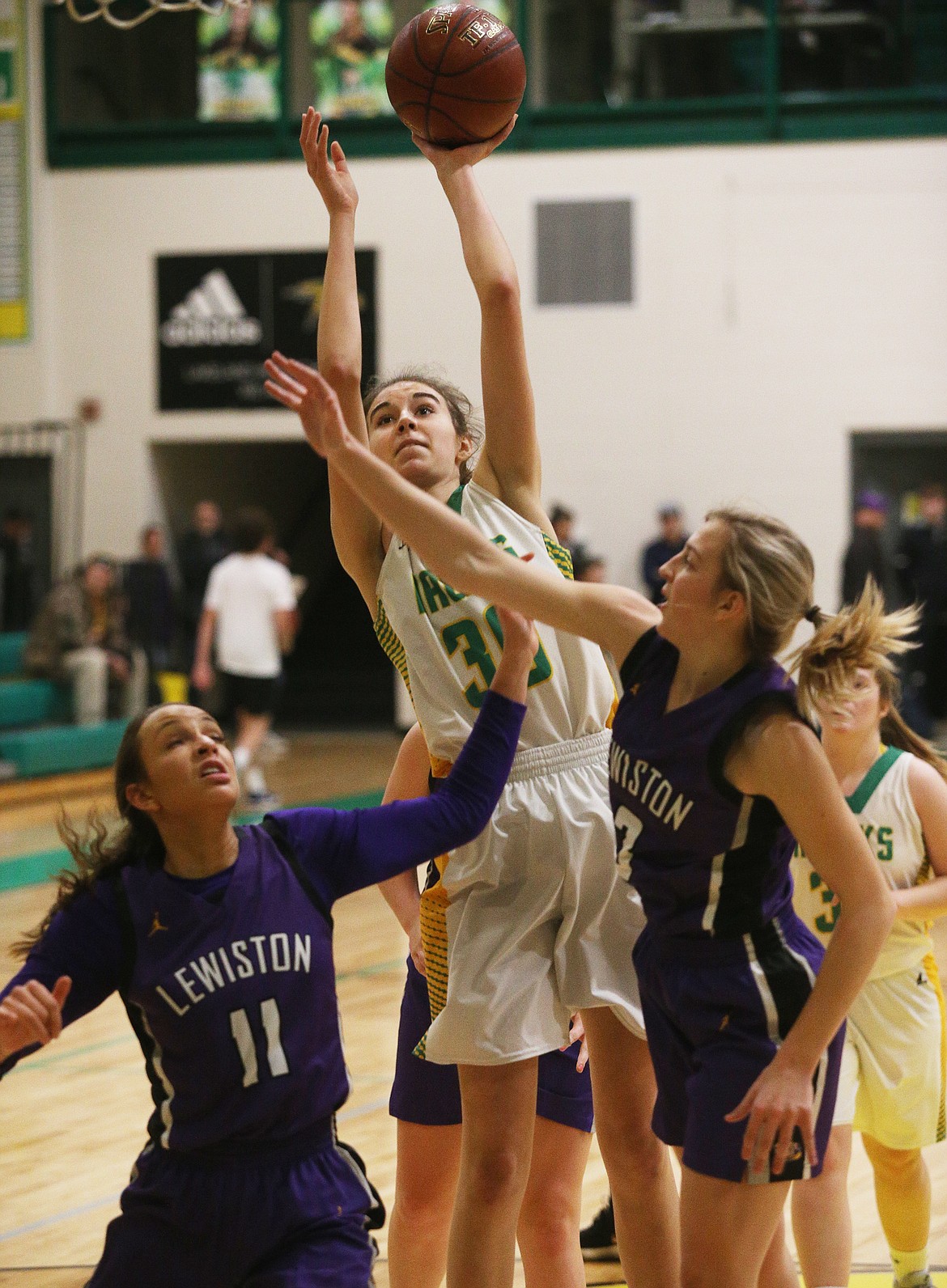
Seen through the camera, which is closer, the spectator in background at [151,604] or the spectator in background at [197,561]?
A: the spectator in background at [151,604]

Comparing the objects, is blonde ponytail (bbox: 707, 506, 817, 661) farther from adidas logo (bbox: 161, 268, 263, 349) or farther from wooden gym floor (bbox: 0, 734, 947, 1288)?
adidas logo (bbox: 161, 268, 263, 349)

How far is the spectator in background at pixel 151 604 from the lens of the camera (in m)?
13.5

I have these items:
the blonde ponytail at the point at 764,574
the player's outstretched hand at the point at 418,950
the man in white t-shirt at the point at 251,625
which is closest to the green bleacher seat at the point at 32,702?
the man in white t-shirt at the point at 251,625

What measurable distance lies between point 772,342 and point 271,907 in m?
11.7

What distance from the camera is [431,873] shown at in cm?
291

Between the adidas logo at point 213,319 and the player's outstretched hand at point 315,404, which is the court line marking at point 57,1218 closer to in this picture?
Answer: the player's outstretched hand at point 315,404

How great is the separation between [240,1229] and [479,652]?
93cm

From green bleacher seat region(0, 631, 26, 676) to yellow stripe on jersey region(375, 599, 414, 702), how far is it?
9.78 meters

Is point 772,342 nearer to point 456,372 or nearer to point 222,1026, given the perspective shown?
point 456,372

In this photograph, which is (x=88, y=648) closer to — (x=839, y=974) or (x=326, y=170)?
(x=326, y=170)

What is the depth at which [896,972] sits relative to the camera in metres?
3.28

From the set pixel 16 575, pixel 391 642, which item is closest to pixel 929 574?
pixel 16 575

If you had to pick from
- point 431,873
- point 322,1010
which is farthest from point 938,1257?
point 322,1010

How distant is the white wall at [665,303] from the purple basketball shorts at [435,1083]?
1071 centimetres
